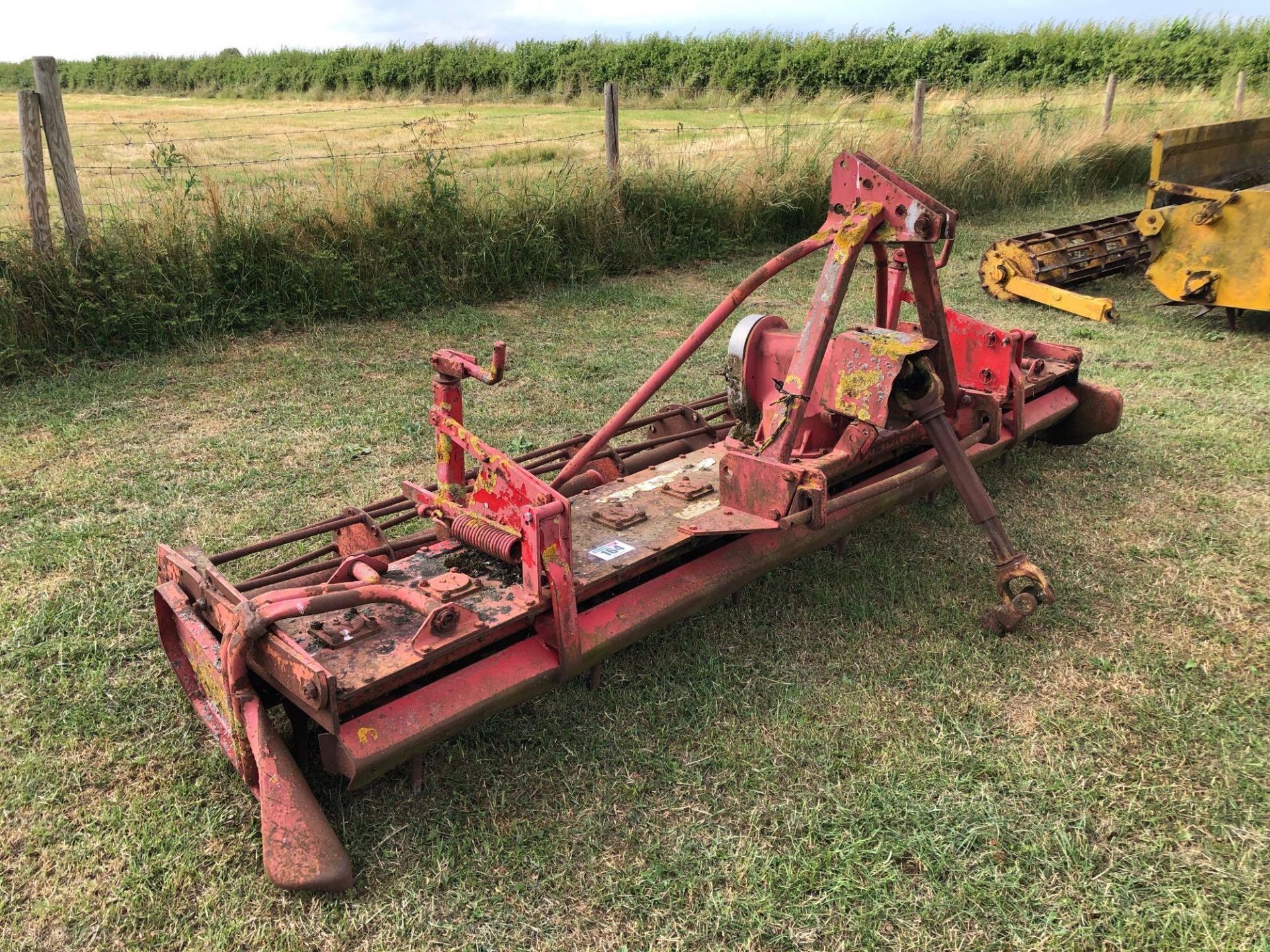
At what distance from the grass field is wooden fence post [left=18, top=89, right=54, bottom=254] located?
0.34 m

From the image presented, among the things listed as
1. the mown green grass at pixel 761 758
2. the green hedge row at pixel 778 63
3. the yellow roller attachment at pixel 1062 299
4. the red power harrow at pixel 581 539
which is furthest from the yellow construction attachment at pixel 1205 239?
the green hedge row at pixel 778 63

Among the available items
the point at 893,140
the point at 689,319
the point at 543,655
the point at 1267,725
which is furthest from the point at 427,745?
the point at 893,140

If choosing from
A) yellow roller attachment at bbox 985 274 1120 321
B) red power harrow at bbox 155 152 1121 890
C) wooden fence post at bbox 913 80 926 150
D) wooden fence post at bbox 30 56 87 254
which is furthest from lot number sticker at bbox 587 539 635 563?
wooden fence post at bbox 913 80 926 150

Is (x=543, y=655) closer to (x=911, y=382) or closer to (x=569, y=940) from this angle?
(x=569, y=940)

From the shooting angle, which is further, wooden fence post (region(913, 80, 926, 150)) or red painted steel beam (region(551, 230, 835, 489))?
wooden fence post (region(913, 80, 926, 150))

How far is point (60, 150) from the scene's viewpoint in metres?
5.79

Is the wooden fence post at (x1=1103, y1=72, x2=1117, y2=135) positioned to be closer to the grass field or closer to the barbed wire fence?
the barbed wire fence

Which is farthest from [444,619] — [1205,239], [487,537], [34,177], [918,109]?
[918,109]

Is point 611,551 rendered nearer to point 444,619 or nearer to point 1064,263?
point 444,619

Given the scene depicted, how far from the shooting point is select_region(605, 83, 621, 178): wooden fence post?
8.38 metres

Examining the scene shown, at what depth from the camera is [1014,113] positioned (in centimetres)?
1298

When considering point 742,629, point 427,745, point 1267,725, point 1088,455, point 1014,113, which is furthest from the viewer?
point 1014,113

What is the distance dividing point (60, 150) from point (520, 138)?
367 inches

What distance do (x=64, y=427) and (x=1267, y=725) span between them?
551 centimetres
